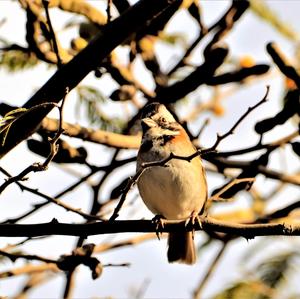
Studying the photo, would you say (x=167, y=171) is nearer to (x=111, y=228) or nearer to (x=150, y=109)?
(x=150, y=109)

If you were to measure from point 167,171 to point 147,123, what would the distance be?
0.33 metres

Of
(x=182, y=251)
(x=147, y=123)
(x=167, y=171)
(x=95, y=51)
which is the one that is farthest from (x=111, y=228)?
(x=182, y=251)

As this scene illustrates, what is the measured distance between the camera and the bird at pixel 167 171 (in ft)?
14.8

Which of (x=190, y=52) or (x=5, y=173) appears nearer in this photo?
(x=5, y=173)

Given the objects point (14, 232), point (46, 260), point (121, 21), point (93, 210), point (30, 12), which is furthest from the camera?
point (93, 210)

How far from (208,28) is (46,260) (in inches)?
68.6

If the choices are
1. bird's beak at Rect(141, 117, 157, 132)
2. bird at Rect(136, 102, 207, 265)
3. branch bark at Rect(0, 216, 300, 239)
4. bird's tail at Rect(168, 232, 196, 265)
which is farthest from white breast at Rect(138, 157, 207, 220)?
branch bark at Rect(0, 216, 300, 239)

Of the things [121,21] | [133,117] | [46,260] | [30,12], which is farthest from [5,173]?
[133,117]

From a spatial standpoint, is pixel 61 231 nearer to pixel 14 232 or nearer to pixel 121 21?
pixel 14 232

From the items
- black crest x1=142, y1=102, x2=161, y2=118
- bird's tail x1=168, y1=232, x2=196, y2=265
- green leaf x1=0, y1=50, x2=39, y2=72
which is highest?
green leaf x1=0, y1=50, x2=39, y2=72

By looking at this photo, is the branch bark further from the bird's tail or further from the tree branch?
the bird's tail

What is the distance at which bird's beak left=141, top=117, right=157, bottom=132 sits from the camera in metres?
4.58

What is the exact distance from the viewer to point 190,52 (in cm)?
447

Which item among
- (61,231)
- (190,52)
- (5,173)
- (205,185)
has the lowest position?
(61,231)
